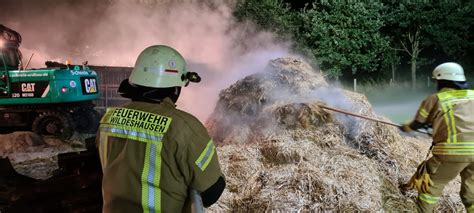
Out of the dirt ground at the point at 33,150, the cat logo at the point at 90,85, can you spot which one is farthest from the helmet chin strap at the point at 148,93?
the cat logo at the point at 90,85

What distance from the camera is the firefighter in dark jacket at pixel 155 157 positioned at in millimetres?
2021

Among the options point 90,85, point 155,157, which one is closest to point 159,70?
point 155,157

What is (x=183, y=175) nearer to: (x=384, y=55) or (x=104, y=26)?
(x=384, y=55)

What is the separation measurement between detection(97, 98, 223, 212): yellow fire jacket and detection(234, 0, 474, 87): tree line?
44.5 ft

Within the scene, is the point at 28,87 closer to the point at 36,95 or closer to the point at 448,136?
the point at 36,95

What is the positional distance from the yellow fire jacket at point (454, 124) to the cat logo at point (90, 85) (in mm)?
9213

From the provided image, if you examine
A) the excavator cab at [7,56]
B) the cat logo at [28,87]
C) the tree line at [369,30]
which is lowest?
the cat logo at [28,87]

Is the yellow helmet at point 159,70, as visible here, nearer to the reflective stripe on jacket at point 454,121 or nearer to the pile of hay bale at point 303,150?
the pile of hay bale at point 303,150

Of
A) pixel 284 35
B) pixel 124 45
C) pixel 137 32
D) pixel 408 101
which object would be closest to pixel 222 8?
pixel 284 35

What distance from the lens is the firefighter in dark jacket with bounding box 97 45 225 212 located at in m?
2.02

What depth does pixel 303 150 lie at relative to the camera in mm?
5773

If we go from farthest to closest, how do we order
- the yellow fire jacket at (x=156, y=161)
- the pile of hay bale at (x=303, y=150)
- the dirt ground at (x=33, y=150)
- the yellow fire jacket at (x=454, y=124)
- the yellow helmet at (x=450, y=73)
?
1. the dirt ground at (x=33, y=150)
2. the pile of hay bale at (x=303, y=150)
3. the yellow helmet at (x=450, y=73)
4. the yellow fire jacket at (x=454, y=124)
5. the yellow fire jacket at (x=156, y=161)

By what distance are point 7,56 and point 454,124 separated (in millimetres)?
10558

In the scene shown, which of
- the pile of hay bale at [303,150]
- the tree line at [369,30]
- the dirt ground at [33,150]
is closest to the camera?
the pile of hay bale at [303,150]
